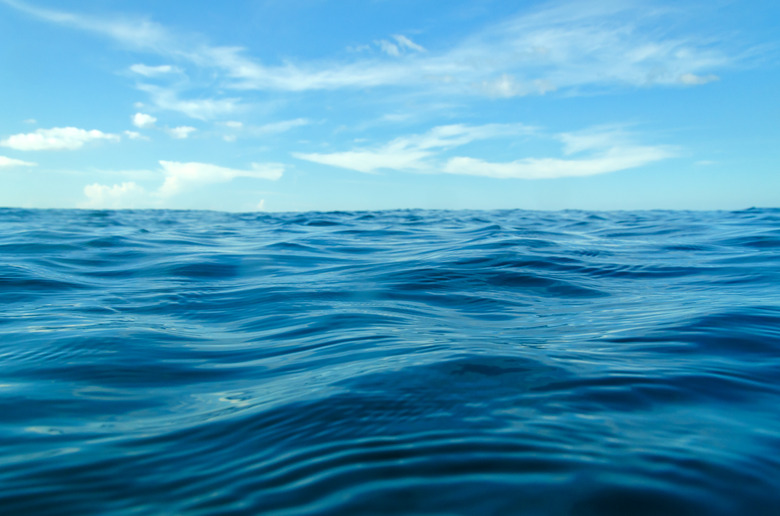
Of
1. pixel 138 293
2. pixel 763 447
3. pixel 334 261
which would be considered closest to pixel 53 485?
pixel 763 447

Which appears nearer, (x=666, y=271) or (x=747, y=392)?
(x=747, y=392)

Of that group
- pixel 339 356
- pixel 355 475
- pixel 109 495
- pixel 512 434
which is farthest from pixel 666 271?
pixel 109 495

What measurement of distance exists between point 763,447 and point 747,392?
0.67m

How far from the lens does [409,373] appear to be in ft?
8.46

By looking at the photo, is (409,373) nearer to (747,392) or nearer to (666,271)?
(747,392)

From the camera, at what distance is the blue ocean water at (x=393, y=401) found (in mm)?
1569

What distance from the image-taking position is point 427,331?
3678 millimetres

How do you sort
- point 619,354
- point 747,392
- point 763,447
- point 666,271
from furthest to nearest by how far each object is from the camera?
1. point 666,271
2. point 619,354
3. point 747,392
4. point 763,447

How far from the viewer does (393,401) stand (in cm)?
223

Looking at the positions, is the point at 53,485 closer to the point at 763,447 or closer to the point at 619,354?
the point at 763,447

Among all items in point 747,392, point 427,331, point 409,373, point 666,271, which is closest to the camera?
point 747,392

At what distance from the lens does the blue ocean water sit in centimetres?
157

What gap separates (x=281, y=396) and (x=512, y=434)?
110 centimetres

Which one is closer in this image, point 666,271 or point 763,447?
point 763,447
